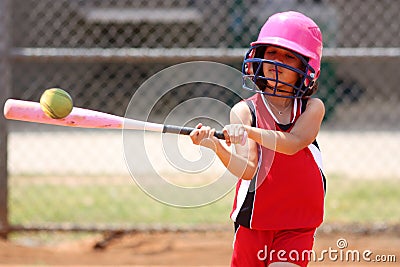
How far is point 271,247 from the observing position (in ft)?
11.0

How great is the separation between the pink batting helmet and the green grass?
3249 mm

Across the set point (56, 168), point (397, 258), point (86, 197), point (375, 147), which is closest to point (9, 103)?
point (397, 258)

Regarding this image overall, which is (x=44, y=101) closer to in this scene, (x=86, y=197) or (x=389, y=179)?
(x=86, y=197)

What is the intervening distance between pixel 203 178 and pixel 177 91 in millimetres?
1501

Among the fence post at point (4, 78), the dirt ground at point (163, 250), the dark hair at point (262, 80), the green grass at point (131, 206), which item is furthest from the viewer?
the green grass at point (131, 206)

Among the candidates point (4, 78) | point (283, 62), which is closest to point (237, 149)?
point (283, 62)

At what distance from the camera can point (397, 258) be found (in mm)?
5512

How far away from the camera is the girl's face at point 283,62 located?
329cm

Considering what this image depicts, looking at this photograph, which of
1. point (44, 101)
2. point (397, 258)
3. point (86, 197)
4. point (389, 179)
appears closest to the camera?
point (44, 101)

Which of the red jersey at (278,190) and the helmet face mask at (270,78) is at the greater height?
the helmet face mask at (270,78)

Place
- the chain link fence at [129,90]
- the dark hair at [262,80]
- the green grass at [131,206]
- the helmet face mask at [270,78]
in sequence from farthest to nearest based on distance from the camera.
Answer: the chain link fence at [129,90]
the green grass at [131,206]
the dark hair at [262,80]
the helmet face mask at [270,78]

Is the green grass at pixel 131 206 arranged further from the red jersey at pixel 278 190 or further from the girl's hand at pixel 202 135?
the girl's hand at pixel 202 135

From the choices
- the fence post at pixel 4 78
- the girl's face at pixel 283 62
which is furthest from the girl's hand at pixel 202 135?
the fence post at pixel 4 78

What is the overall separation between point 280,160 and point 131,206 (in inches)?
149
